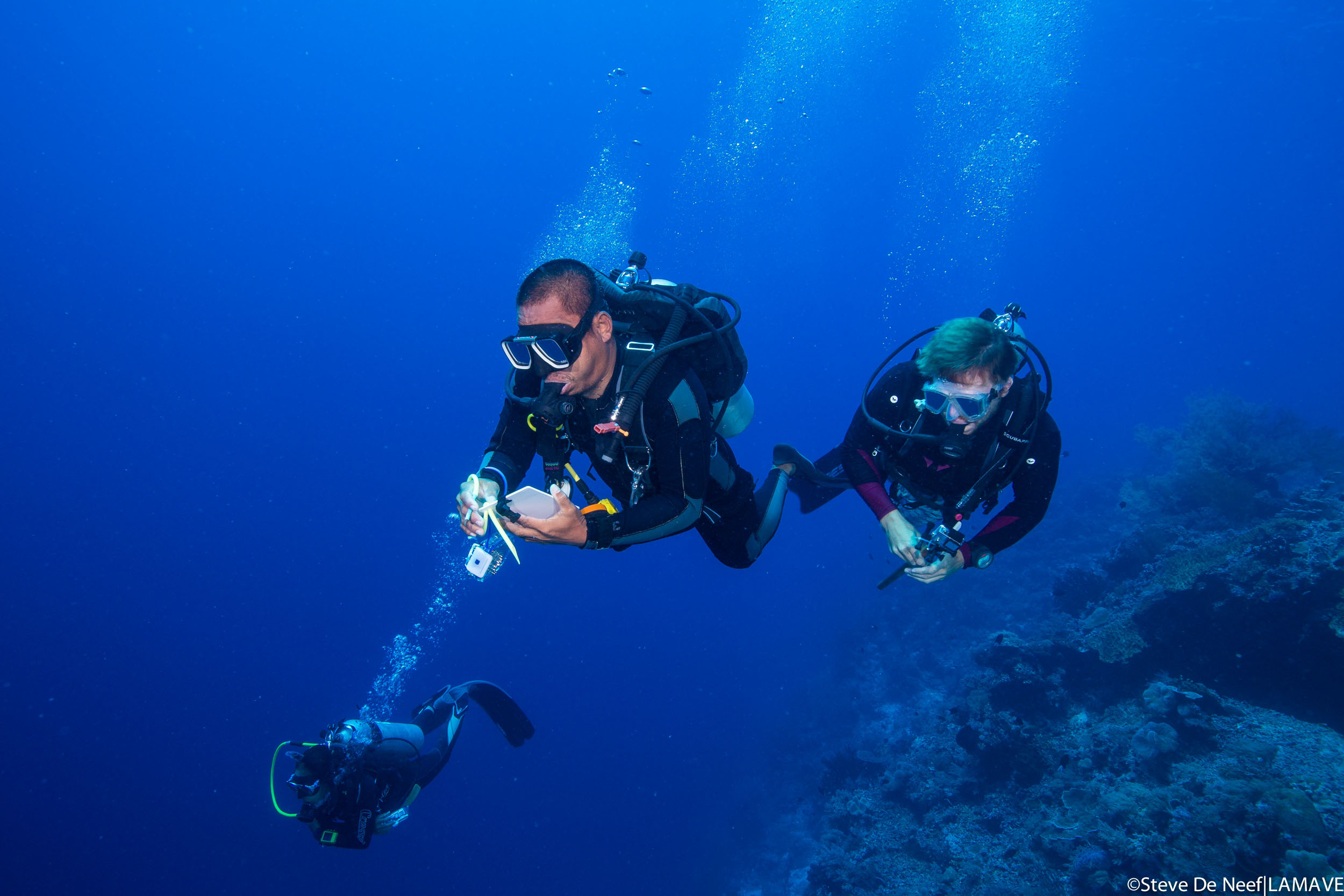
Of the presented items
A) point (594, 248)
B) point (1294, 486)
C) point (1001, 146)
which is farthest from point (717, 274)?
point (1294, 486)

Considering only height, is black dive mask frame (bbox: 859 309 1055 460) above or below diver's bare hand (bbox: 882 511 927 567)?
above

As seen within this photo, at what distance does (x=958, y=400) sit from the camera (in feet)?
10.3

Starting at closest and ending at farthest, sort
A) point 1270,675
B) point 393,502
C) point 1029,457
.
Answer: point 1029,457
point 1270,675
point 393,502

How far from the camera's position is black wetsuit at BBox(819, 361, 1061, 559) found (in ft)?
11.1

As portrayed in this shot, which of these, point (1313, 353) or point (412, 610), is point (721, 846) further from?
point (1313, 353)

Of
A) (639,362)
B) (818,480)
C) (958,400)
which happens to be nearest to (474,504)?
(639,362)

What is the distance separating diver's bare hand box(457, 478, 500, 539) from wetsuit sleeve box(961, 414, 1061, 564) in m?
2.88

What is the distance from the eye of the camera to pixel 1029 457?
3363 mm

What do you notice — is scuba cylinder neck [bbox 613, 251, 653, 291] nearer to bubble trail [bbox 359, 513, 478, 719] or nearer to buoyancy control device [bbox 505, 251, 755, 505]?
buoyancy control device [bbox 505, 251, 755, 505]

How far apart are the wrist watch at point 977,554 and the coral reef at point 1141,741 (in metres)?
4.44

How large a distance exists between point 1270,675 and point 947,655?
7376 mm

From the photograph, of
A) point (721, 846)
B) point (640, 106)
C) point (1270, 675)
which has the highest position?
point (640, 106)

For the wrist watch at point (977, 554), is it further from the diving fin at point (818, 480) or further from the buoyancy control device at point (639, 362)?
the buoyancy control device at point (639, 362)

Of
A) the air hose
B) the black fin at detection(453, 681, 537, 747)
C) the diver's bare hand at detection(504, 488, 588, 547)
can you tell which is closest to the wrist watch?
the air hose
